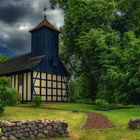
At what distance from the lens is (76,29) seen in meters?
57.2

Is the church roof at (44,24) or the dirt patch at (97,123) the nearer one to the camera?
the dirt patch at (97,123)

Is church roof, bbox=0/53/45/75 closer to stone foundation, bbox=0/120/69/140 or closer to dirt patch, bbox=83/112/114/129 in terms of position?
dirt patch, bbox=83/112/114/129

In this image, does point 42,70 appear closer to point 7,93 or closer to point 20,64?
point 20,64

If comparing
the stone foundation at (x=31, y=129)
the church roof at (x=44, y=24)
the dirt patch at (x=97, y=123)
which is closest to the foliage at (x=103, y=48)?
the church roof at (x=44, y=24)

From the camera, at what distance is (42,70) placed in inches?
2172

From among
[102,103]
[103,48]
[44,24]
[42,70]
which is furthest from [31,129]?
[44,24]

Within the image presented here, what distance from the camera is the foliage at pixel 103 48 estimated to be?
1801 inches

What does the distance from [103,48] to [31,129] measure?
30.6 metres

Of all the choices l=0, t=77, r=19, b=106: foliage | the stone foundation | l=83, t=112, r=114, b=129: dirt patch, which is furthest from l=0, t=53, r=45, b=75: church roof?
the stone foundation

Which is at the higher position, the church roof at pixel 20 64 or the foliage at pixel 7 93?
the church roof at pixel 20 64

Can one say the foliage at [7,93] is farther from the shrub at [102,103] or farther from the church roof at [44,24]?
the church roof at [44,24]

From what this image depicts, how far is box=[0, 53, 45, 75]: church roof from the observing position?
54625mm

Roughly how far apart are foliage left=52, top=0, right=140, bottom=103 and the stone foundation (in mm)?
22149

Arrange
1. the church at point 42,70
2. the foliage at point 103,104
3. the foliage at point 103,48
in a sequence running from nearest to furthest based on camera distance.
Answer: the foliage at point 103,104, the foliage at point 103,48, the church at point 42,70
